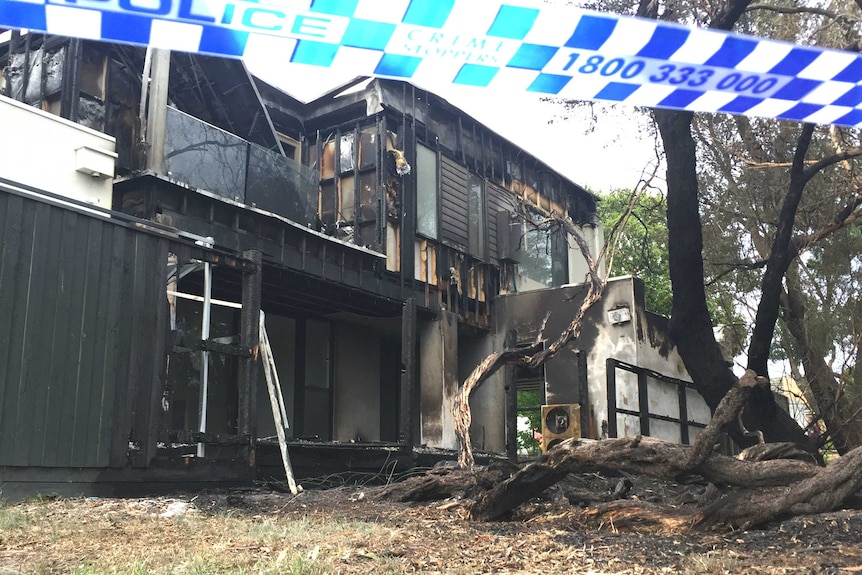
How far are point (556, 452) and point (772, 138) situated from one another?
8979 millimetres

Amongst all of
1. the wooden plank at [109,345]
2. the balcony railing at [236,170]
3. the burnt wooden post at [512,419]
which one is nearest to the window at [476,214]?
the balcony railing at [236,170]

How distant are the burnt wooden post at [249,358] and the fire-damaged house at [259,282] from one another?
0.09 ft

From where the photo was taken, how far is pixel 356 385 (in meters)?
16.0

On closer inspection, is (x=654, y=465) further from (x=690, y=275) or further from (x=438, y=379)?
(x=438, y=379)

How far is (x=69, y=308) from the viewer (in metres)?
7.89

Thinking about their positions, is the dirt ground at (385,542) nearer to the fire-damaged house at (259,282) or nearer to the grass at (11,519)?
the grass at (11,519)

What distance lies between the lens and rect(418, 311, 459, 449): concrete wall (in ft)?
48.5

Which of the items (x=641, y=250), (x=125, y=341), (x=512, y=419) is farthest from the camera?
(x=641, y=250)

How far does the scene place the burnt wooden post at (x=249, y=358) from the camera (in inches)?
A: 364

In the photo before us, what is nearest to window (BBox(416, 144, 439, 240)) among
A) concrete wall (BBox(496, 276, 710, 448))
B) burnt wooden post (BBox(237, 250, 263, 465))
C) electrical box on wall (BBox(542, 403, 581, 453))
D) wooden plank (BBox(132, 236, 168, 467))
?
concrete wall (BBox(496, 276, 710, 448))

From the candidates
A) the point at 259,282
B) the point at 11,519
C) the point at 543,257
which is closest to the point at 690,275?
the point at 259,282

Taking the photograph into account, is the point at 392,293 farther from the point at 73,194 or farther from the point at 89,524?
the point at 89,524

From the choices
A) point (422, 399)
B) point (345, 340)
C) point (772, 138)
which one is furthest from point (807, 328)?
point (345, 340)

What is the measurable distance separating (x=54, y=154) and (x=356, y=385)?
26.4ft
